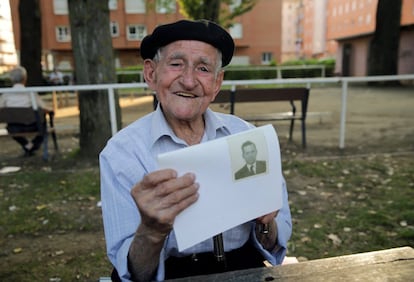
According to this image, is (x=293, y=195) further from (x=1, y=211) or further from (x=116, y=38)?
(x=116, y=38)

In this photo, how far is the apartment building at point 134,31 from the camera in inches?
1420

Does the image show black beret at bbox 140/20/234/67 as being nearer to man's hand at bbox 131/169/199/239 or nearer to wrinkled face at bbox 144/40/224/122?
wrinkled face at bbox 144/40/224/122

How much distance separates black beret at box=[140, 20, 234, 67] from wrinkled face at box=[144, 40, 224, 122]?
0.02 m

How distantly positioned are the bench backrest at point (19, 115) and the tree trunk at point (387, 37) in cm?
1616

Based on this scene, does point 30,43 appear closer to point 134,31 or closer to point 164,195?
point 164,195

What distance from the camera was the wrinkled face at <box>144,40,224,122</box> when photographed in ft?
4.56

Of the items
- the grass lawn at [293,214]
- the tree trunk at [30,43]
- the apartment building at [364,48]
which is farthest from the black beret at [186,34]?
the apartment building at [364,48]

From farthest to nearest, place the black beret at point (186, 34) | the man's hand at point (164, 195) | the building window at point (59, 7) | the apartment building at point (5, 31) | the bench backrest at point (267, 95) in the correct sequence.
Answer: the building window at point (59, 7) < the bench backrest at point (267, 95) < the apartment building at point (5, 31) < the black beret at point (186, 34) < the man's hand at point (164, 195)

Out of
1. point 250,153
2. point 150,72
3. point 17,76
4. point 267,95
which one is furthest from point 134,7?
point 250,153

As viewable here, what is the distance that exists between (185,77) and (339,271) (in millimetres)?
841

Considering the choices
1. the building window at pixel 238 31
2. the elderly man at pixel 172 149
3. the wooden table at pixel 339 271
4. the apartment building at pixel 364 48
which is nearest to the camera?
the wooden table at pixel 339 271

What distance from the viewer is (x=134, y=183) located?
130cm

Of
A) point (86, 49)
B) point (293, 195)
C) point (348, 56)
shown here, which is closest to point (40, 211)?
point (86, 49)

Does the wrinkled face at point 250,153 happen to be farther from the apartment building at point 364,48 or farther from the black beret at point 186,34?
the apartment building at point 364,48
